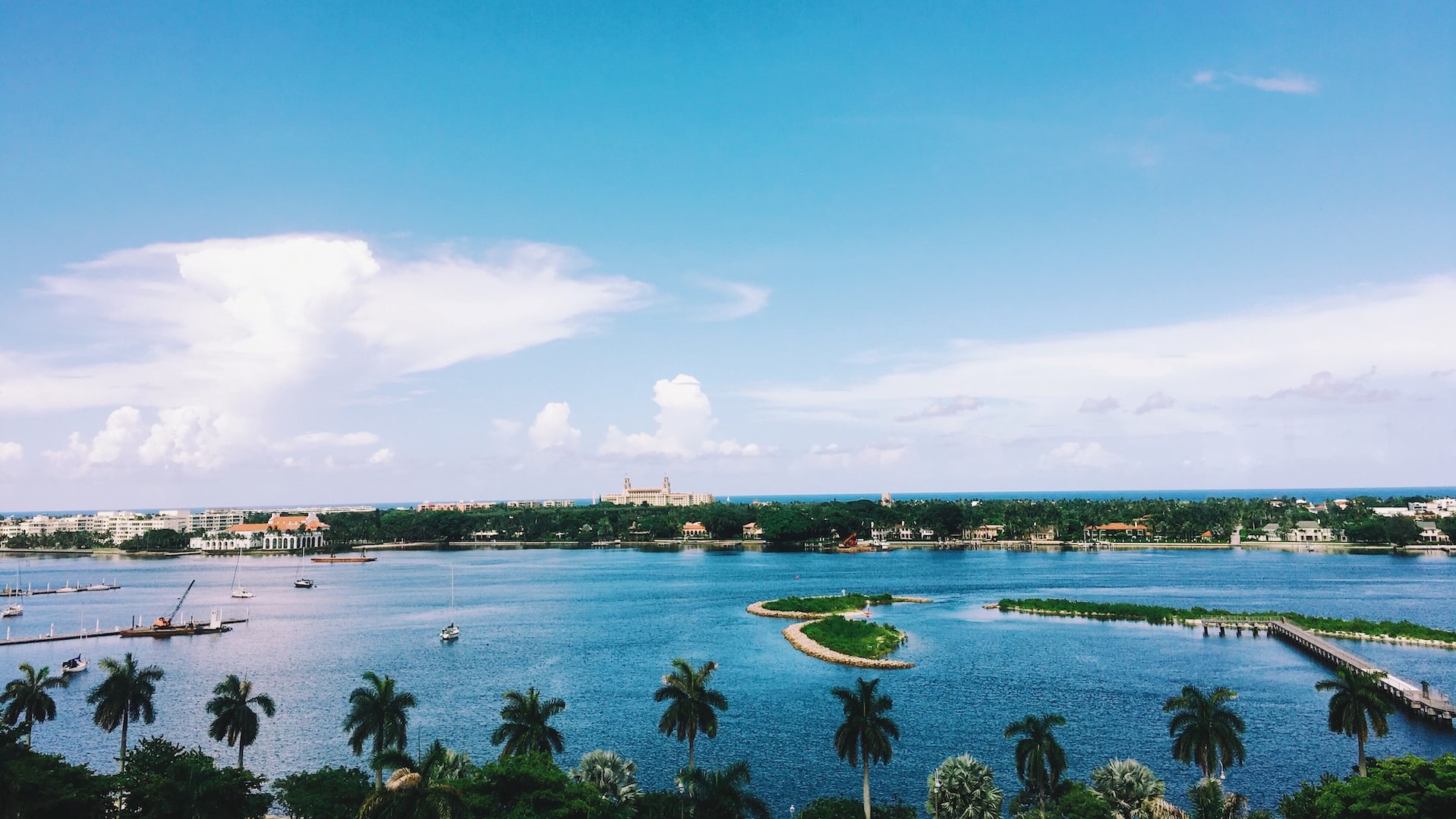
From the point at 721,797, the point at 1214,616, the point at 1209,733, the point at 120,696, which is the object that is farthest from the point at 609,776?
the point at 1214,616

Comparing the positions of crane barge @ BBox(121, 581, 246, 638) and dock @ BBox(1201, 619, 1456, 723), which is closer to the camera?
dock @ BBox(1201, 619, 1456, 723)

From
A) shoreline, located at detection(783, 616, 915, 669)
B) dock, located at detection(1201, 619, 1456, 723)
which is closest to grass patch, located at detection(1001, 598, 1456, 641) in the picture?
dock, located at detection(1201, 619, 1456, 723)

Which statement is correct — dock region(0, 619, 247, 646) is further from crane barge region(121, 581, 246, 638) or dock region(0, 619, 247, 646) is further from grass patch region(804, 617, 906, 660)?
grass patch region(804, 617, 906, 660)

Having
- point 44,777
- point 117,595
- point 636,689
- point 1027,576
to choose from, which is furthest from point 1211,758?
point 117,595

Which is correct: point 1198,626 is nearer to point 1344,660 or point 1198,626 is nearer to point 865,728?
point 1344,660

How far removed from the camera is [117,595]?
143750 millimetres

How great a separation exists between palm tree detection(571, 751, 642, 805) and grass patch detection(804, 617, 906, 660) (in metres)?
44.9

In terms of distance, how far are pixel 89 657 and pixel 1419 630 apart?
131455 millimetres

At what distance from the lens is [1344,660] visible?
74562mm

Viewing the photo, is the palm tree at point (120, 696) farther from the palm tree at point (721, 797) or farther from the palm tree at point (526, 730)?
the palm tree at point (721, 797)

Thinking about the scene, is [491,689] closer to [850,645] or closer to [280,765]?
[280,765]

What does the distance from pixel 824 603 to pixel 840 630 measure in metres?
19.5

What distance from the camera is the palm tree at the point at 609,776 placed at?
38531 mm

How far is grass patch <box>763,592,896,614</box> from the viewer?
109875mm
